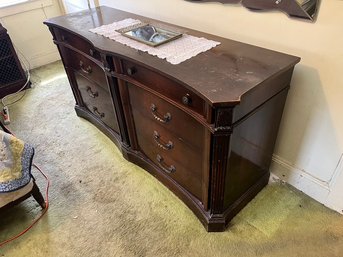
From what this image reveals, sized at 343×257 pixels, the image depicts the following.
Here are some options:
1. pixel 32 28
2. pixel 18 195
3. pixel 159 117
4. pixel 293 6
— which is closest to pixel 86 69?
pixel 159 117

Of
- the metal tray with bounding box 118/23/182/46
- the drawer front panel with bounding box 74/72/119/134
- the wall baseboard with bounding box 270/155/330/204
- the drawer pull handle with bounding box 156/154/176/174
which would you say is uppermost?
the metal tray with bounding box 118/23/182/46

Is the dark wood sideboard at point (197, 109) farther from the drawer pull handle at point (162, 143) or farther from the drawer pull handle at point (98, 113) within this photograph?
the drawer pull handle at point (98, 113)

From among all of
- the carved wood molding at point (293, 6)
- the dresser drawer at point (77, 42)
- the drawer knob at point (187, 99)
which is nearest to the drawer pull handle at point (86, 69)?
the dresser drawer at point (77, 42)

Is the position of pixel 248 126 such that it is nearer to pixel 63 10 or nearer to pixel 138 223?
pixel 138 223

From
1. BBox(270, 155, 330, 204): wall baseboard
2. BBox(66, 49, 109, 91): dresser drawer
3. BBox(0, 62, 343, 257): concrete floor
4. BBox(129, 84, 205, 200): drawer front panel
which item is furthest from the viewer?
BBox(66, 49, 109, 91): dresser drawer

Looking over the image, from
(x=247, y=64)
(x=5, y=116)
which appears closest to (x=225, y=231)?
(x=247, y=64)

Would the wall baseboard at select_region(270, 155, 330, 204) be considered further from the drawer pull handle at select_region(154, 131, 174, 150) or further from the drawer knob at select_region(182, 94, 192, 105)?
the drawer knob at select_region(182, 94, 192, 105)

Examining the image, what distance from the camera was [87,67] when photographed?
5.38 ft

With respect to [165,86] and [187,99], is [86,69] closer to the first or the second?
[165,86]

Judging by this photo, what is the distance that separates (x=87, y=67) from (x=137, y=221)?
96cm

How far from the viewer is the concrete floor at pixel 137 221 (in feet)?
4.09

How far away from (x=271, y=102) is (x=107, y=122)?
1.13 metres

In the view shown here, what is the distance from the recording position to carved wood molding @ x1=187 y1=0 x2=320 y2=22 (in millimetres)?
1013

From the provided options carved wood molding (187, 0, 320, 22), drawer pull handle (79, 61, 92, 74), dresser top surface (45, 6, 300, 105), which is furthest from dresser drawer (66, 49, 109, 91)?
carved wood molding (187, 0, 320, 22)
